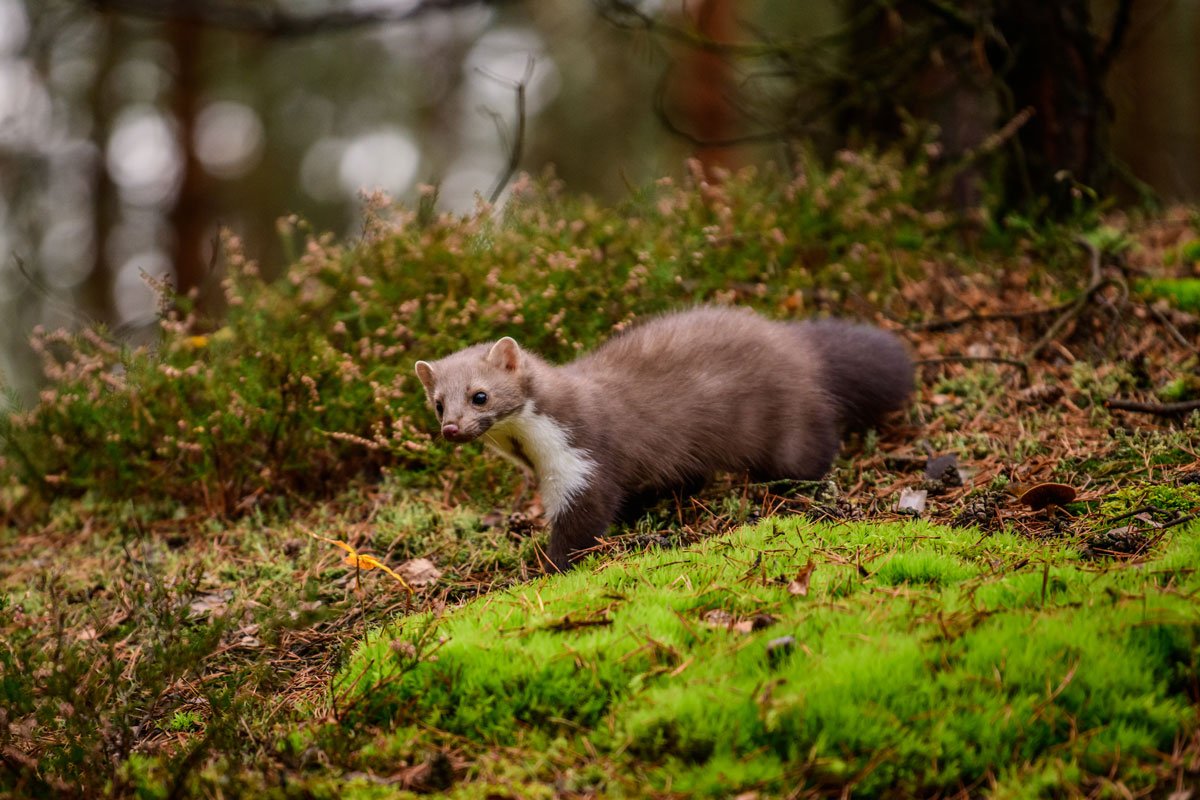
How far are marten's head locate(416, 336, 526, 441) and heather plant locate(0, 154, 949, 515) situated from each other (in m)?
0.76

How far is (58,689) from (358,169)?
929 inches

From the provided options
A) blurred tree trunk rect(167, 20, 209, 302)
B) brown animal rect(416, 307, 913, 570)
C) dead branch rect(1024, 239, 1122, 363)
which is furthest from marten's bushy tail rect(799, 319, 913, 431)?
blurred tree trunk rect(167, 20, 209, 302)

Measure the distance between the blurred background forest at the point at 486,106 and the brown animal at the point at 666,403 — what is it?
1.54m

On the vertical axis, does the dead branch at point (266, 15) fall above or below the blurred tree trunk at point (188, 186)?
above

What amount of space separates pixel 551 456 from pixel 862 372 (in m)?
2.06

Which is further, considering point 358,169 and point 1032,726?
point 358,169

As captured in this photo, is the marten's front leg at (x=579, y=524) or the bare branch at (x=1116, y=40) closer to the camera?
the marten's front leg at (x=579, y=524)

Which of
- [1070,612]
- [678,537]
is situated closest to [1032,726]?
[1070,612]

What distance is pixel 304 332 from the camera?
6.75m

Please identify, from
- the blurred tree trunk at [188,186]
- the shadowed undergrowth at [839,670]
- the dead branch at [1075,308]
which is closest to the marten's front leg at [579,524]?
the shadowed undergrowth at [839,670]

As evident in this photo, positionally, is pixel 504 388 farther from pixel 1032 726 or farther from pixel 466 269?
pixel 1032 726

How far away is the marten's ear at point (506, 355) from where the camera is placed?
522 centimetres

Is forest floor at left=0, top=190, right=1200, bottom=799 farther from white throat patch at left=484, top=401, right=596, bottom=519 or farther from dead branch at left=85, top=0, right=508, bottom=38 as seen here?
dead branch at left=85, top=0, right=508, bottom=38

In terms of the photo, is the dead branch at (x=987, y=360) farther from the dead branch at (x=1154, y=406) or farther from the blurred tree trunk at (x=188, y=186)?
the blurred tree trunk at (x=188, y=186)
